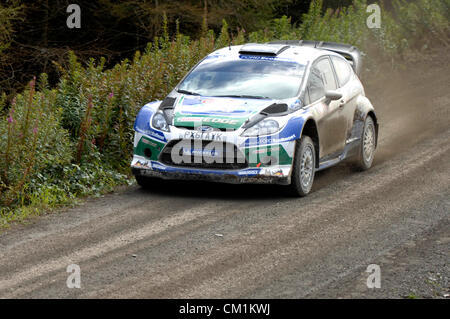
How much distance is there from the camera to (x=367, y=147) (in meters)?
12.7

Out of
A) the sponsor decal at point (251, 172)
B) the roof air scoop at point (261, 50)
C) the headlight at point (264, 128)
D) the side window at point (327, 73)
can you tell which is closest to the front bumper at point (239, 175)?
the sponsor decal at point (251, 172)

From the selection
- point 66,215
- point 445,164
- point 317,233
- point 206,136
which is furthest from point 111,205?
point 445,164

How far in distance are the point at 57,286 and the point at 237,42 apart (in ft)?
33.4

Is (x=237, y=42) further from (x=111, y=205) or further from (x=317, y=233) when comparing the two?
(x=317, y=233)

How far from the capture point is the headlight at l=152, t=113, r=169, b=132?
34.3 feet

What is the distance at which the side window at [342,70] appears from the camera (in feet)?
40.5

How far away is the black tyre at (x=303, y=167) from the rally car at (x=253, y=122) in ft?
0.04

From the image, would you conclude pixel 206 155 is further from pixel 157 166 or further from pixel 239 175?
pixel 157 166

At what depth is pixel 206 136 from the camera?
10.1m

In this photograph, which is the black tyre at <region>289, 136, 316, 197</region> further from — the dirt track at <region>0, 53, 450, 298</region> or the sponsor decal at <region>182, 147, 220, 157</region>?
the sponsor decal at <region>182, 147, 220, 157</region>

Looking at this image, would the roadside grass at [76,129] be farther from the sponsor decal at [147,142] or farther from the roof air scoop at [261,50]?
the roof air scoop at [261,50]

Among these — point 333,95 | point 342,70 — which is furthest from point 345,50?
point 333,95

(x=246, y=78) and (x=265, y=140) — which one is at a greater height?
(x=246, y=78)

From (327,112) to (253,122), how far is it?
152 cm
